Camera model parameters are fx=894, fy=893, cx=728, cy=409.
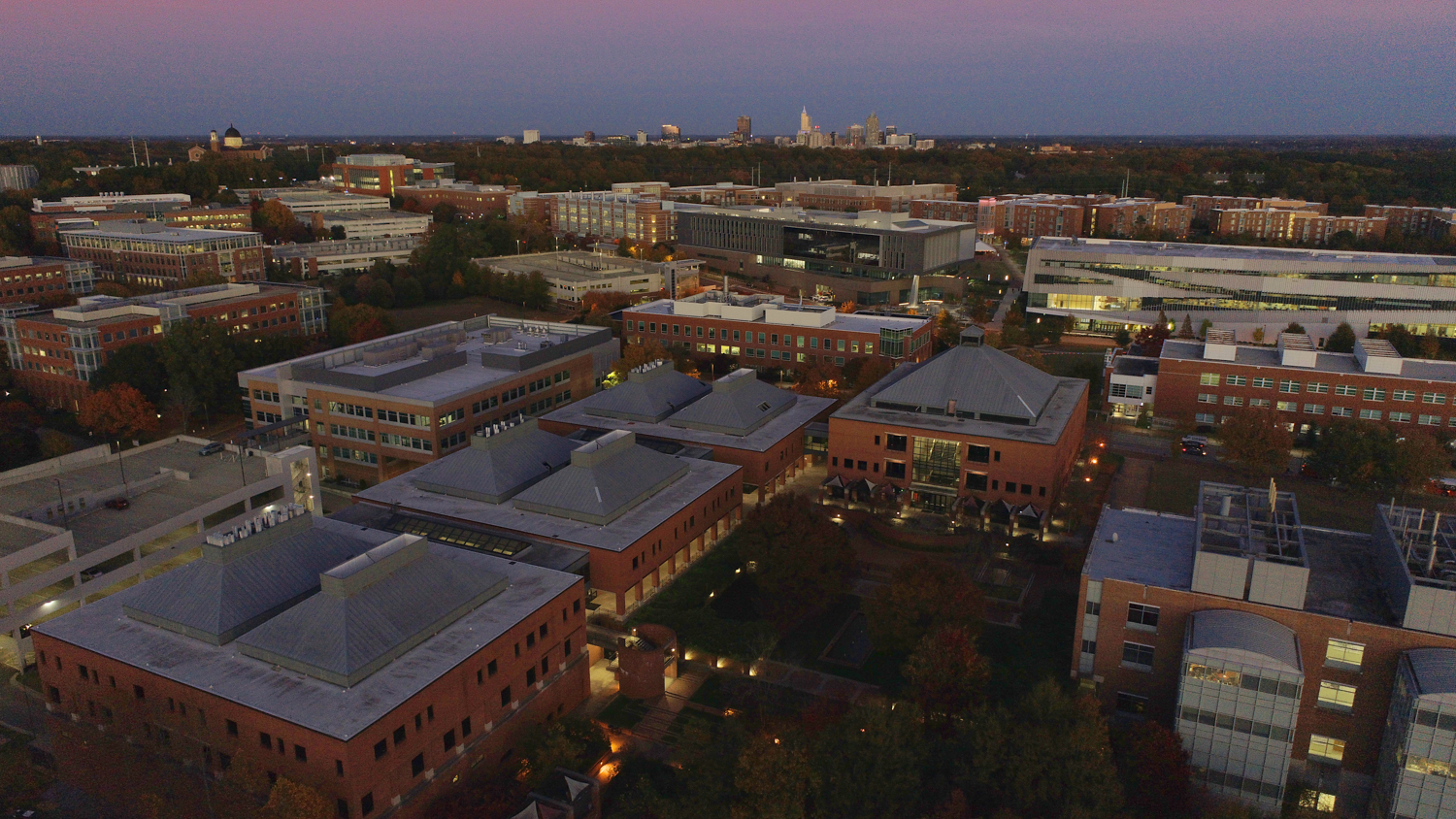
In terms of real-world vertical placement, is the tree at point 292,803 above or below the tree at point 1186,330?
below

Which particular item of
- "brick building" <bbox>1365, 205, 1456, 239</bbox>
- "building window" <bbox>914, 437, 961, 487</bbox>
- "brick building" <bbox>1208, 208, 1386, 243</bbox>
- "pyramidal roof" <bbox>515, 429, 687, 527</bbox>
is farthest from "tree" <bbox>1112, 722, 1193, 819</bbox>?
"brick building" <bbox>1365, 205, 1456, 239</bbox>

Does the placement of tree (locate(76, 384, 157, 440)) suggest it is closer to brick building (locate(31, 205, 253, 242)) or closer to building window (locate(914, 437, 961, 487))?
building window (locate(914, 437, 961, 487))

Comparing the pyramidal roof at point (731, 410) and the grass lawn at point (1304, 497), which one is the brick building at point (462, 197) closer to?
the pyramidal roof at point (731, 410)

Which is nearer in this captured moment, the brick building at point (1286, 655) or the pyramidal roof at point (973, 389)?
the brick building at point (1286, 655)

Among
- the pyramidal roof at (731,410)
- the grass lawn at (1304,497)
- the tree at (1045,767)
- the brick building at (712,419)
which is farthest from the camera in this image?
the pyramidal roof at (731,410)

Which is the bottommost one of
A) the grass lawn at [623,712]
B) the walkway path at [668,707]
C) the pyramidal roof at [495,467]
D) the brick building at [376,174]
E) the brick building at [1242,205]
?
the grass lawn at [623,712]

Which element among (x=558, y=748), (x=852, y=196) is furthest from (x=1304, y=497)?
(x=852, y=196)

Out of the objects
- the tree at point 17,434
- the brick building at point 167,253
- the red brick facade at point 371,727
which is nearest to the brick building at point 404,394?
the tree at point 17,434
